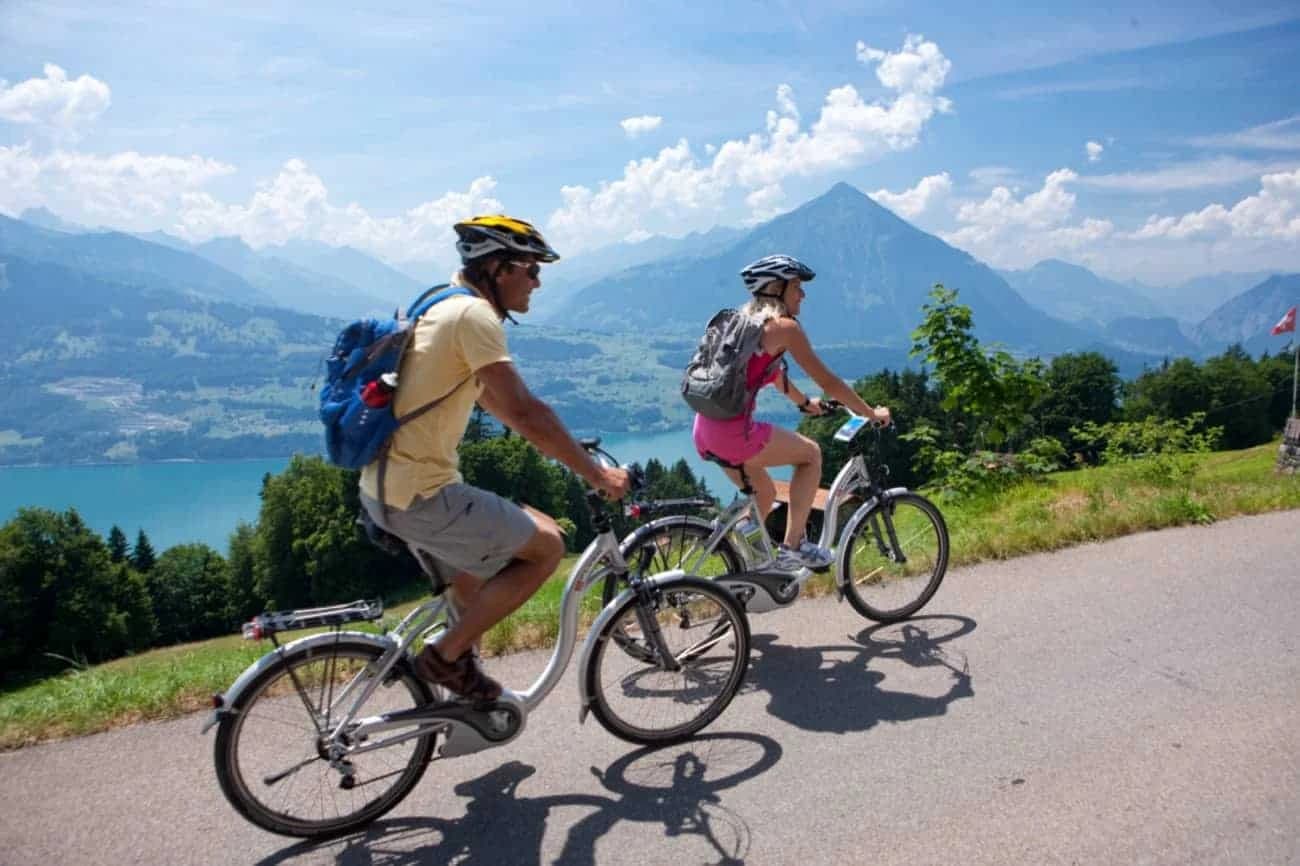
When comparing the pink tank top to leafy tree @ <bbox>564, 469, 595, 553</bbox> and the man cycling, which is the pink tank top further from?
leafy tree @ <bbox>564, 469, 595, 553</bbox>

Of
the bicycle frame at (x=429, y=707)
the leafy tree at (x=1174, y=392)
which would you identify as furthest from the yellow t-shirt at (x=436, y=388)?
the leafy tree at (x=1174, y=392)

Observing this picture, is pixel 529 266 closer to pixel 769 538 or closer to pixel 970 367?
pixel 769 538

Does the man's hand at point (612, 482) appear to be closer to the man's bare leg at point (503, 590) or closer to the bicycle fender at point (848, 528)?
the man's bare leg at point (503, 590)

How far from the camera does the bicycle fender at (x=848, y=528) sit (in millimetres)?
5547

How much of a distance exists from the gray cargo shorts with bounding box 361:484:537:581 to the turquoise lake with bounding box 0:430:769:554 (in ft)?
365

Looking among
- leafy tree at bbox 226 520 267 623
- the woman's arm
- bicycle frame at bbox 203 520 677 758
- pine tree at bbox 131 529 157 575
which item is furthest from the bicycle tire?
pine tree at bbox 131 529 157 575

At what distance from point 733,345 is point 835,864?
2.84m

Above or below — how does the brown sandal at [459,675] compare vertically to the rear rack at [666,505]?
below

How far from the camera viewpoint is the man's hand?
12.0ft

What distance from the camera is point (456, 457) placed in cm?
349

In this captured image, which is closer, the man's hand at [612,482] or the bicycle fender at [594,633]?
the man's hand at [612,482]

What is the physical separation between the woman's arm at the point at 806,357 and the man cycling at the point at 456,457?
67.7 inches

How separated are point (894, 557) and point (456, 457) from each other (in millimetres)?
3602

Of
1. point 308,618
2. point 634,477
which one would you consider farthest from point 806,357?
point 308,618
